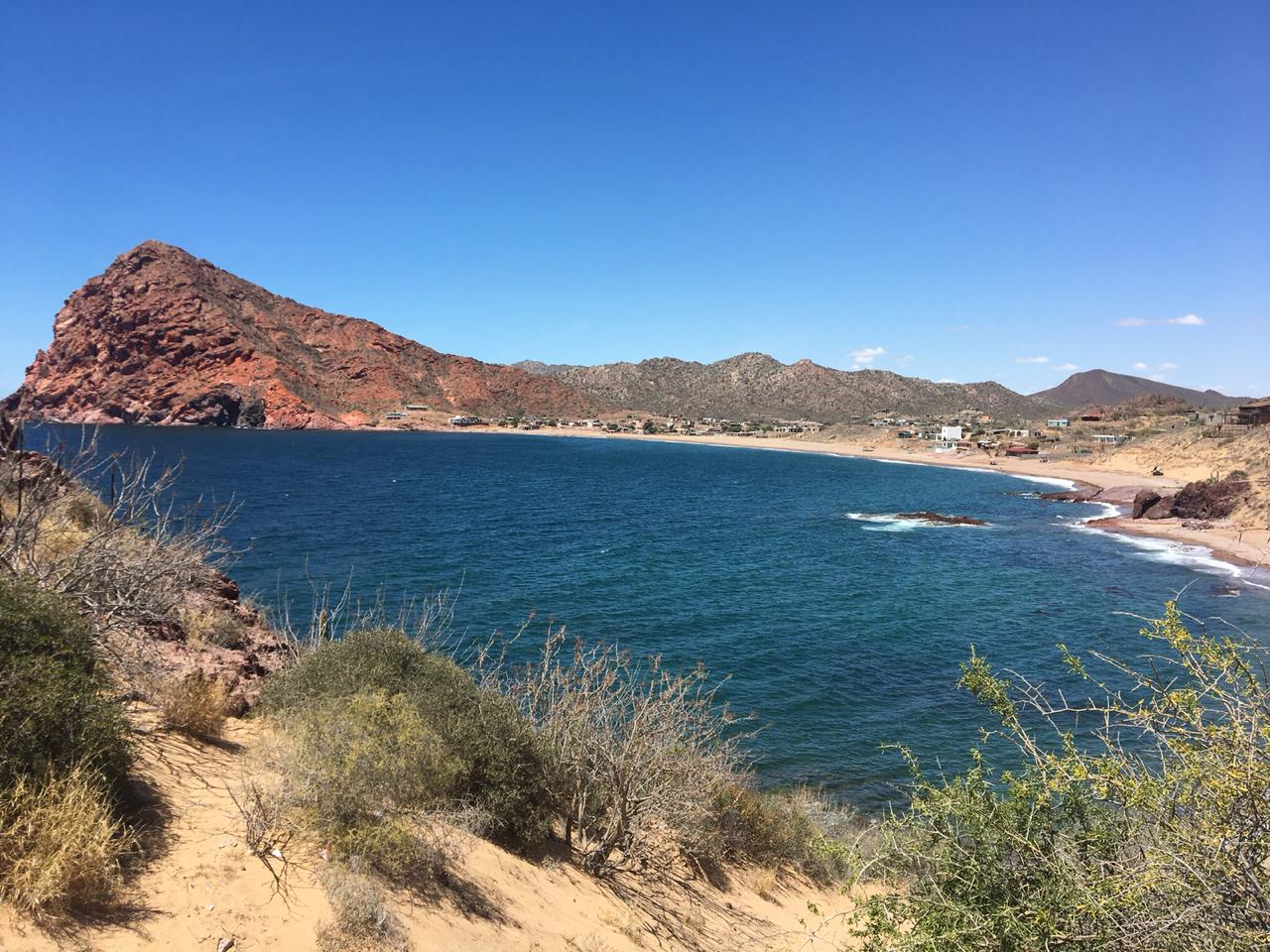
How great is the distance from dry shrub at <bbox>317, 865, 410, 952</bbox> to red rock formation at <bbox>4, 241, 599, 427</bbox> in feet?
420

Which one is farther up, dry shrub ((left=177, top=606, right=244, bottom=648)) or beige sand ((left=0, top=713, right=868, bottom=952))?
dry shrub ((left=177, top=606, right=244, bottom=648))

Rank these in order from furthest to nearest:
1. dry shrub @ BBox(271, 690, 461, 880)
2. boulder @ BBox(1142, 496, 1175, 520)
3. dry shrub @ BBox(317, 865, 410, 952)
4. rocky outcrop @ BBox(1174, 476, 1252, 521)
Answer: boulder @ BBox(1142, 496, 1175, 520) → rocky outcrop @ BBox(1174, 476, 1252, 521) → dry shrub @ BBox(271, 690, 461, 880) → dry shrub @ BBox(317, 865, 410, 952)

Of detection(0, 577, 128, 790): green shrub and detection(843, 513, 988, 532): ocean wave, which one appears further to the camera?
detection(843, 513, 988, 532): ocean wave

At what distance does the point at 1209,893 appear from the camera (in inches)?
150

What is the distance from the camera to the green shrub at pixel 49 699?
480 cm

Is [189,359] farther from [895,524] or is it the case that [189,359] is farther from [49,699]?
[49,699]

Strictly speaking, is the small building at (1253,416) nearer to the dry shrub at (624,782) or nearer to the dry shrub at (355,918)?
the dry shrub at (624,782)

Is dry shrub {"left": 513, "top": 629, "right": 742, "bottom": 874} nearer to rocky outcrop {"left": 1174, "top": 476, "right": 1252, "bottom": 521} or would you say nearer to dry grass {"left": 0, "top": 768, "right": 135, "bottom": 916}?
dry grass {"left": 0, "top": 768, "right": 135, "bottom": 916}

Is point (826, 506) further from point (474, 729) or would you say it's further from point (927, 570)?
point (474, 729)

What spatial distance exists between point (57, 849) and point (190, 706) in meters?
3.15

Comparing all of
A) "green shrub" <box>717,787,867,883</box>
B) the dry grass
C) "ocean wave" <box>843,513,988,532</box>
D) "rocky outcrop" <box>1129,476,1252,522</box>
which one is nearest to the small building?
"rocky outcrop" <box>1129,476,1252,522</box>

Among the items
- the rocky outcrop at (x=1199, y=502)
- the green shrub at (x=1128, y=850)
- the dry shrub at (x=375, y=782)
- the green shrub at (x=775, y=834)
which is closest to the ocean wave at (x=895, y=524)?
the rocky outcrop at (x=1199, y=502)

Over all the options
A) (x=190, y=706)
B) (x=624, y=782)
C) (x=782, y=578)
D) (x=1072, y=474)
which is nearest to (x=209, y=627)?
(x=190, y=706)

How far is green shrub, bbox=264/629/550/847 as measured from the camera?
760cm
